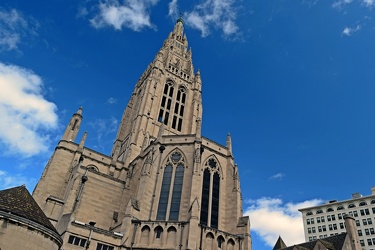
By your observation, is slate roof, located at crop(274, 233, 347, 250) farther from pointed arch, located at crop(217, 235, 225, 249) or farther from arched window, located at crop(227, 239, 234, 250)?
pointed arch, located at crop(217, 235, 225, 249)

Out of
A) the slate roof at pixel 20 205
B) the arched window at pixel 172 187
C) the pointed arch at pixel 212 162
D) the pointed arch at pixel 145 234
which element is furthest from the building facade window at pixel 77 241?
the pointed arch at pixel 212 162

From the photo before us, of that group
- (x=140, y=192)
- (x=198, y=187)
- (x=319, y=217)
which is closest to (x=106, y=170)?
(x=140, y=192)

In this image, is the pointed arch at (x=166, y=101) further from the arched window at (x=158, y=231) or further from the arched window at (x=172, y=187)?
the arched window at (x=158, y=231)

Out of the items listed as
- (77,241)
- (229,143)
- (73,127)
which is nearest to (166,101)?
(73,127)

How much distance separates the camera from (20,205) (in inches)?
739

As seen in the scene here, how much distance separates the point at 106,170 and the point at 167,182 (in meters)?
14.3

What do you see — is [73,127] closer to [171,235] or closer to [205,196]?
[205,196]

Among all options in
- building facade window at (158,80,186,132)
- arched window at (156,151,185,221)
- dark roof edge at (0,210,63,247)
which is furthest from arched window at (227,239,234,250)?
building facade window at (158,80,186,132)

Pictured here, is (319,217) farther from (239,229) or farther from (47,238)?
(47,238)

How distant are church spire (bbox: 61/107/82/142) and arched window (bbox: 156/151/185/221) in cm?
1712

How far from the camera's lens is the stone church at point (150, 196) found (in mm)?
27359

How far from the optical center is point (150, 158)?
33781 mm

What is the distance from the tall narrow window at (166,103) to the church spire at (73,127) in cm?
1487

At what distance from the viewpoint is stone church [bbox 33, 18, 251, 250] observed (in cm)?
2736
